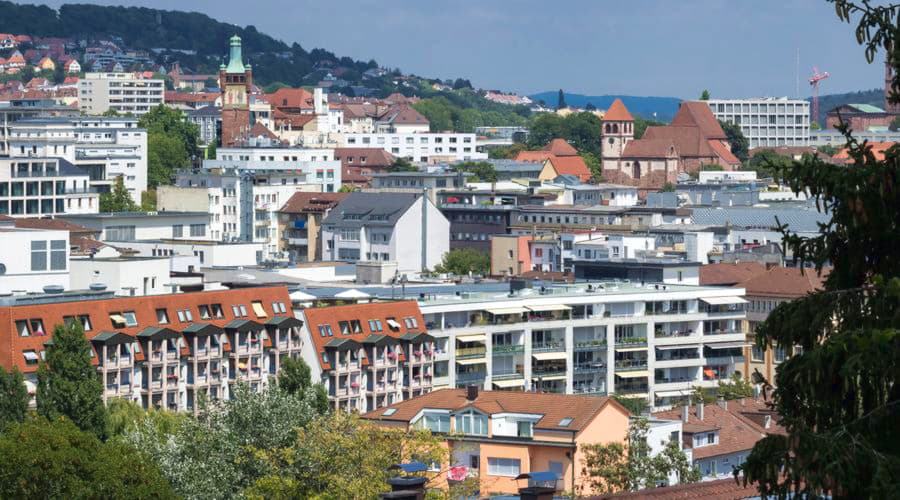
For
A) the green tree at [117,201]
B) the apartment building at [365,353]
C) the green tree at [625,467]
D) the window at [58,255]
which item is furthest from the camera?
the green tree at [117,201]

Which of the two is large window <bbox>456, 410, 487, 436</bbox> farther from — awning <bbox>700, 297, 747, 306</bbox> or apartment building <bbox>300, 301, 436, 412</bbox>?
awning <bbox>700, 297, 747, 306</bbox>

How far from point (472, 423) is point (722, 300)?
4210cm

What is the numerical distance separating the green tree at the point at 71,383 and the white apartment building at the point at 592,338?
2033 cm

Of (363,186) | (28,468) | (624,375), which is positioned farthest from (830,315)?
(363,186)

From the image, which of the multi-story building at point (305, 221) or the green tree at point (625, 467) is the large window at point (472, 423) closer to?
the green tree at point (625, 467)

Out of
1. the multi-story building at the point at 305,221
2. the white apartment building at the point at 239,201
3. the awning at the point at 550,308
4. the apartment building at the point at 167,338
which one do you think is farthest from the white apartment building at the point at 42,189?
the apartment building at the point at 167,338

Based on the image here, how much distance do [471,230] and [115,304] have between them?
277 feet

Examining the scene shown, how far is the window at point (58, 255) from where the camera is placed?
82.7 metres

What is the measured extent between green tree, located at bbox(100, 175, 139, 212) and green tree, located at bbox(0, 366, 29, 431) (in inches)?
3787

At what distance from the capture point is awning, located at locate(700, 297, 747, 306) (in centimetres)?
9319

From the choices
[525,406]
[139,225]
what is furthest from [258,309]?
[139,225]

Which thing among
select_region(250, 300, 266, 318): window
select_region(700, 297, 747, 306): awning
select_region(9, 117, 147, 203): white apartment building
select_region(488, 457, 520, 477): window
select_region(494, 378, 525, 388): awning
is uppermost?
select_region(9, 117, 147, 203): white apartment building

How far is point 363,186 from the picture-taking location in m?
185

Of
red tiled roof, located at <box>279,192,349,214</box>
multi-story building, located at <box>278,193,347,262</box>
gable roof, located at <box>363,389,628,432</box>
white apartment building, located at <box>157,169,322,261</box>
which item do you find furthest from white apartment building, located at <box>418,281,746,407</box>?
white apartment building, located at <box>157,169,322,261</box>
